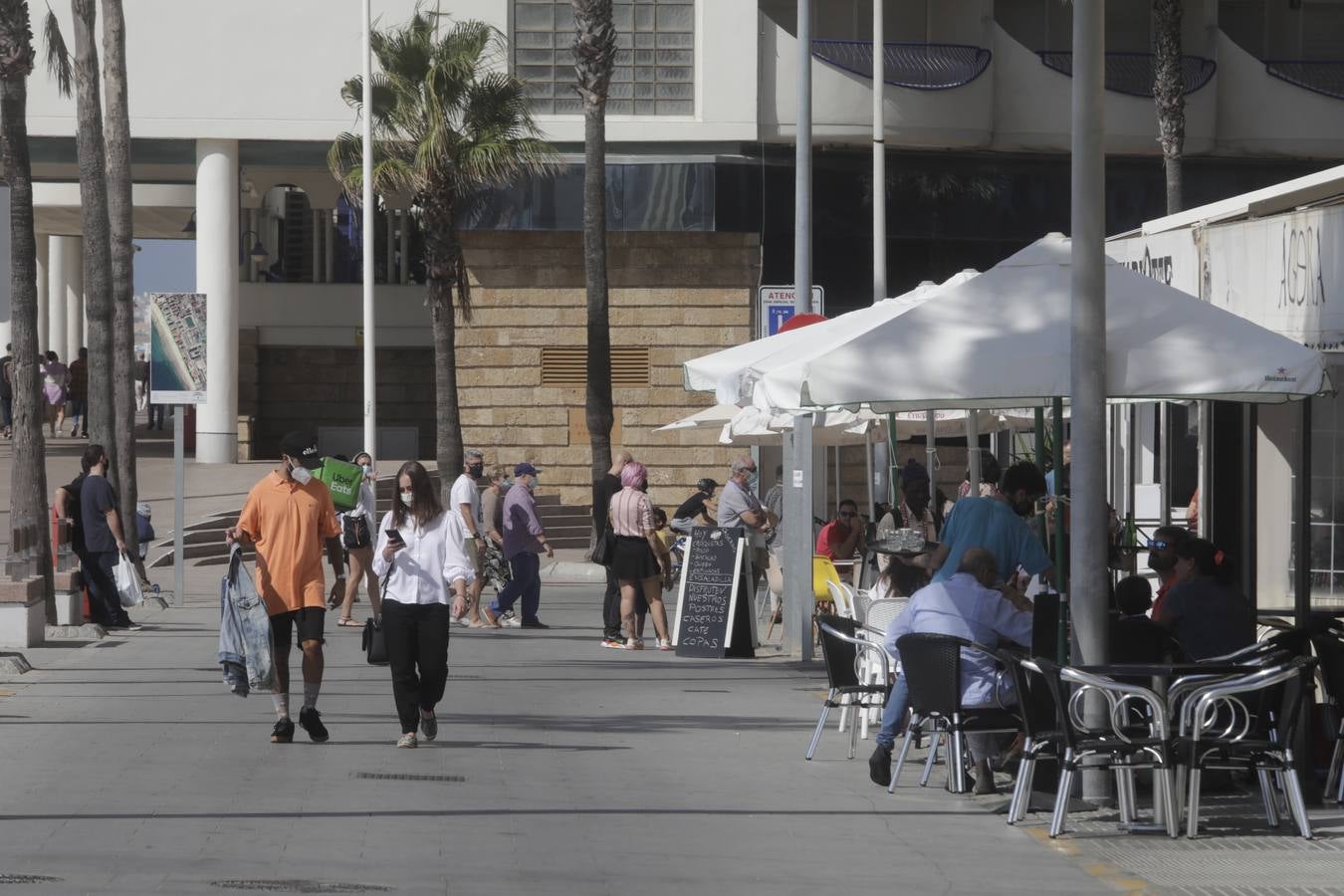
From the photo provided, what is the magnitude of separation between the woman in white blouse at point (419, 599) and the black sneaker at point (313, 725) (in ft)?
1.46

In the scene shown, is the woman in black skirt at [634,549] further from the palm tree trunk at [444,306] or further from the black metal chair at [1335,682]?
the palm tree trunk at [444,306]

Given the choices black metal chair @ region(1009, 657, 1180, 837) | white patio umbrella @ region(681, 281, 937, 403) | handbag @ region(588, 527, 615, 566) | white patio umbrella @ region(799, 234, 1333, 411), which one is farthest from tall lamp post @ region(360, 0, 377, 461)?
black metal chair @ region(1009, 657, 1180, 837)

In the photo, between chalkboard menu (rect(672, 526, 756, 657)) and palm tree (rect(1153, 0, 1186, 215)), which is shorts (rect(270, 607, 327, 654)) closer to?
chalkboard menu (rect(672, 526, 756, 657))

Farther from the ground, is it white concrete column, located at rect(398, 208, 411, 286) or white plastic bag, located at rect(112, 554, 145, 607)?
white concrete column, located at rect(398, 208, 411, 286)

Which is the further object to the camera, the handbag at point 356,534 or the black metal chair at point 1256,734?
the handbag at point 356,534

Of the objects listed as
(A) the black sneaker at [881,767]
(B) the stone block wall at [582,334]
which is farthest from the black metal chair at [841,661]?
(B) the stone block wall at [582,334]

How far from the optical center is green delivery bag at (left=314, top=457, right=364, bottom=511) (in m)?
22.0

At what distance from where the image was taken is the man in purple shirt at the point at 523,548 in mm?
19859

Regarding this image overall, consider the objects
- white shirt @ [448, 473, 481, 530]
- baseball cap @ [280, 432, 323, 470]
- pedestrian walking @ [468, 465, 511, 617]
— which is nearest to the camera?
baseball cap @ [280, 432, 323, 470]

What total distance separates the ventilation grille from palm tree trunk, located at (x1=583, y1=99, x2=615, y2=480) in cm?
587

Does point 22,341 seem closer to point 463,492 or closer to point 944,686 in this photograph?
point 463,492

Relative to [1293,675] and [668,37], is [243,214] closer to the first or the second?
[668,37]

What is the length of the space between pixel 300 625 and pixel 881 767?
3.44m

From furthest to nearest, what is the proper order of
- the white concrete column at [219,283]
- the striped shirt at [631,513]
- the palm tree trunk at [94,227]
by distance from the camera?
the white concrete column at [219,283], the palm tree trunk at [94,227], the striped shirt at [631,513]
